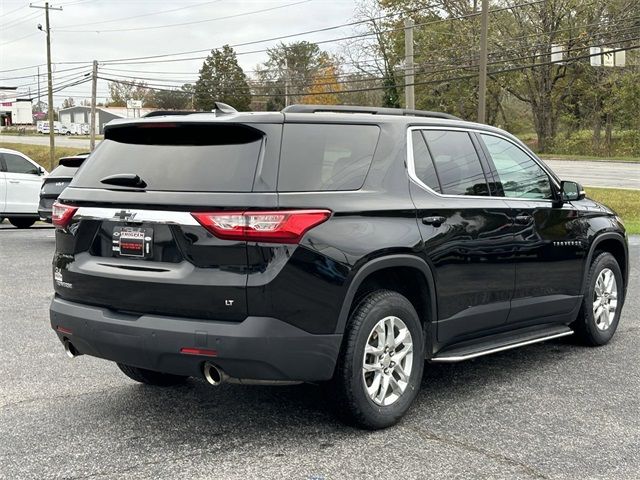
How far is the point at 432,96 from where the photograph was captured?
55844 mm

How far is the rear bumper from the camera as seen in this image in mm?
3742

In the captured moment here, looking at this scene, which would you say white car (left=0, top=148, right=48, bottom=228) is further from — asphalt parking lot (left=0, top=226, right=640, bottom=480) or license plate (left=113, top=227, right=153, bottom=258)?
license plate (left=113, top=227, right=153, bottom=258)

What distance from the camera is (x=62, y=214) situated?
4402 mm

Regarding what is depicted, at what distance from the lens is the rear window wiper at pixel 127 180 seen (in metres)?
4.11

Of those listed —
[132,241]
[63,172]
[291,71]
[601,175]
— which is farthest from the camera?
[291,71]

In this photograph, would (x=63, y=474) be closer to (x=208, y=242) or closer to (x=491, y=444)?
(x=208, y=242)

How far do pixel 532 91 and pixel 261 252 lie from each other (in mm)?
54766

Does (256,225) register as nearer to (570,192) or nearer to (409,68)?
(570,192)

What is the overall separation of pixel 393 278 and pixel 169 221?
1381mm

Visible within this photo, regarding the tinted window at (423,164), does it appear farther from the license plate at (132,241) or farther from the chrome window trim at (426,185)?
the license plate at (132,241)

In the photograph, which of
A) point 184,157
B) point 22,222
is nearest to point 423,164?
point 184,157

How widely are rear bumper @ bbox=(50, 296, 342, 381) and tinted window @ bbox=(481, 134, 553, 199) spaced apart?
210cm

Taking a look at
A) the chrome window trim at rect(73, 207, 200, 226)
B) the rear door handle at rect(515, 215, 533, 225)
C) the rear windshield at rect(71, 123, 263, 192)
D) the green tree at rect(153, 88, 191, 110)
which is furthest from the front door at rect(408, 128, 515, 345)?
the green tree at rect(153, 88, 191, 110)

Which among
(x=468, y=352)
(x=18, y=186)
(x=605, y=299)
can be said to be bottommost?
(x=468, y=352)
